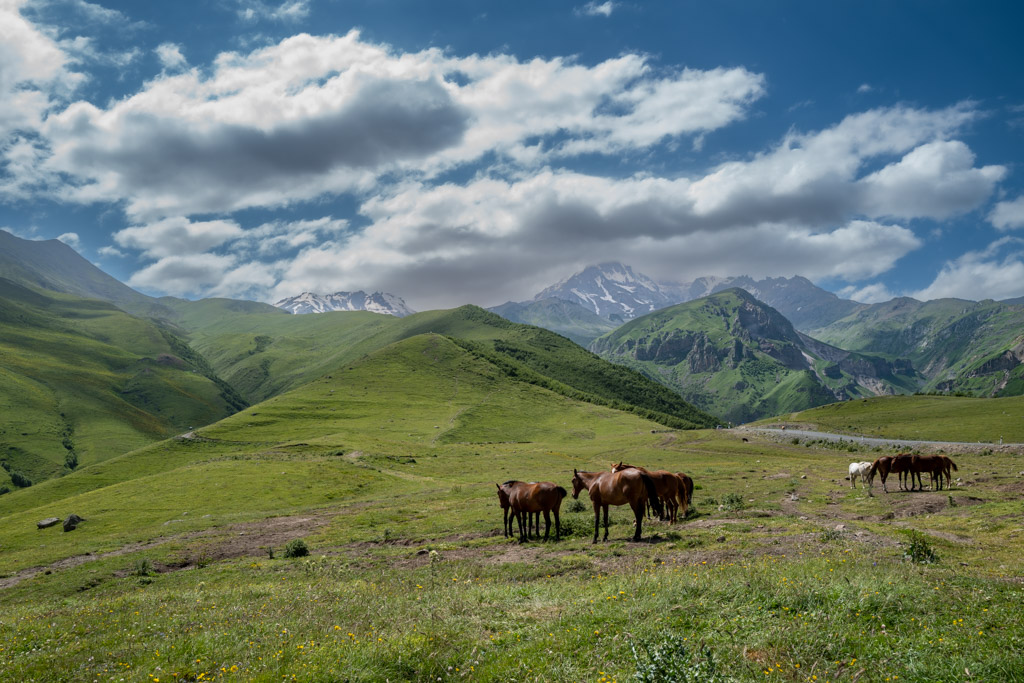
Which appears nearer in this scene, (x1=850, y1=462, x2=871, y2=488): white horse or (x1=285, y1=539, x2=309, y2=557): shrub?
(x1=285, y1=539, x2=309, y2=557): shrub

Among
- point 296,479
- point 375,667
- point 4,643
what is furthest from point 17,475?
point 375,667

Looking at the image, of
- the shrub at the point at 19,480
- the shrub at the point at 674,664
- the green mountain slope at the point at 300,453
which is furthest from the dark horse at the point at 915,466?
the shrub at the point at 19,480

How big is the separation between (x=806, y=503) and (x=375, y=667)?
32401 mm

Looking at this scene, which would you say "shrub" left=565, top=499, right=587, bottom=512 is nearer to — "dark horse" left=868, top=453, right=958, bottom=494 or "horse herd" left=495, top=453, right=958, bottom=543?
"horse herd" left=495, top=453, right=958, bottom=543

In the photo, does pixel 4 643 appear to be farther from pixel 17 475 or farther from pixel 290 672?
pixel 17 475

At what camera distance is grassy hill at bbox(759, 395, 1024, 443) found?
107 m

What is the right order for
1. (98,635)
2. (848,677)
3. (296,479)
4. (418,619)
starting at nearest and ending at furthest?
(848,677), (418,619), (98,635), (296,479)

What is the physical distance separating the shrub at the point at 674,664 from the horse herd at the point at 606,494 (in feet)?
42.8

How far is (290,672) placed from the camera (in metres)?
9.83

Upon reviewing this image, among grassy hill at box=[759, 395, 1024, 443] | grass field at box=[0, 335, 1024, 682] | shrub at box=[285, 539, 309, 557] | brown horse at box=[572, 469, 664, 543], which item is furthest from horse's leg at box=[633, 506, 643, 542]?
grassy hill at box=[759, 395, 1024, 443]

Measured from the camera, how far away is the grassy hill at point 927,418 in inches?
4220

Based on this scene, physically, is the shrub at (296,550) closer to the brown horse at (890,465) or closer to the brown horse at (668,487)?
the brown horse at (668,487)

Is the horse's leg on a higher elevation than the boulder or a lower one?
higher

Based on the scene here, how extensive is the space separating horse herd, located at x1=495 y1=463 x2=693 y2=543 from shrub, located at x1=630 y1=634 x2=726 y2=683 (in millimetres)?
13052
